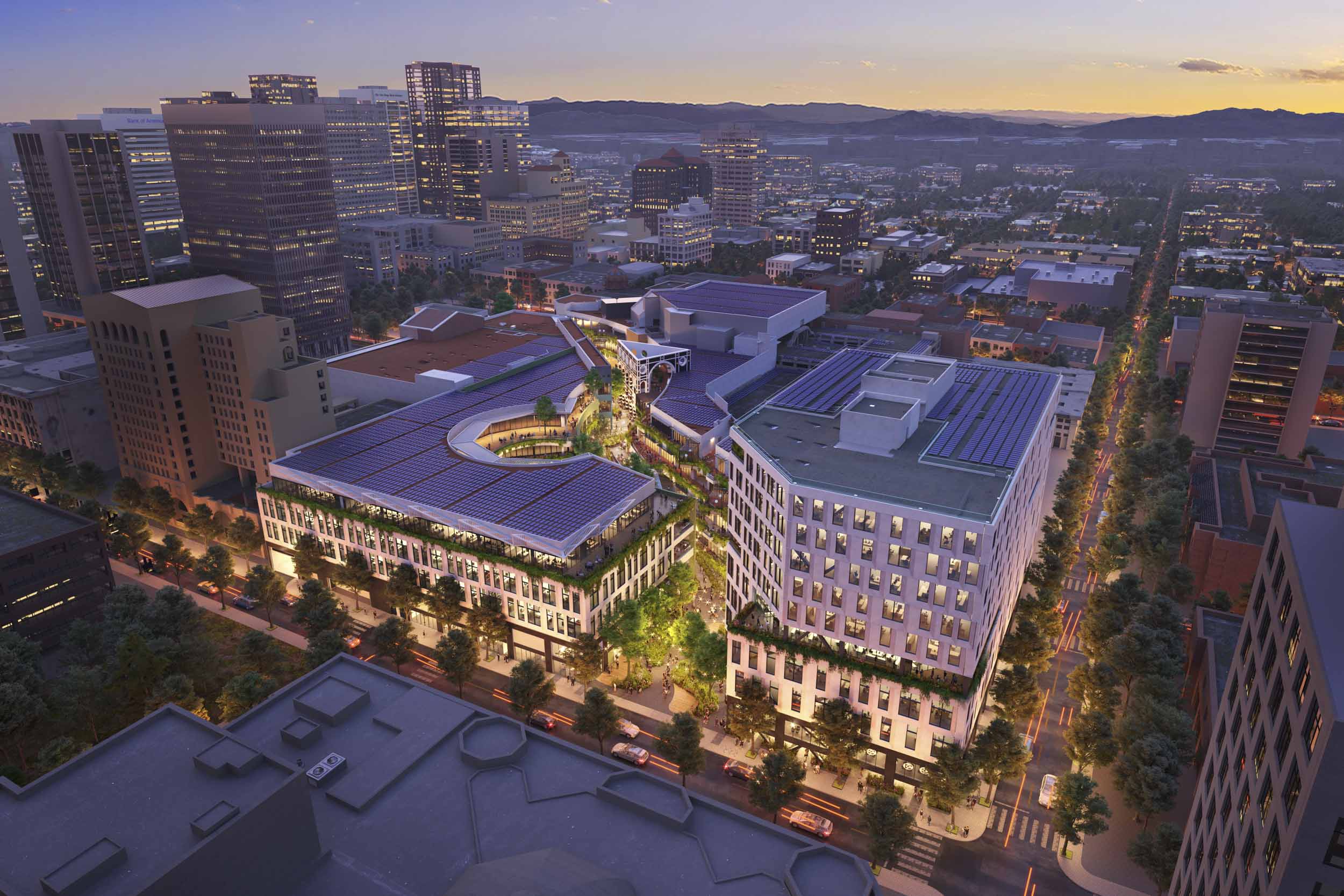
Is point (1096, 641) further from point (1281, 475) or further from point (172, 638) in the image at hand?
point (172, 638)

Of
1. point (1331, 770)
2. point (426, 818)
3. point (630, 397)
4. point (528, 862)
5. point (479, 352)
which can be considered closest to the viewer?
point (1331, 770)

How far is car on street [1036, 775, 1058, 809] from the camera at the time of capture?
7956 cm

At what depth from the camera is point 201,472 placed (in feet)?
448

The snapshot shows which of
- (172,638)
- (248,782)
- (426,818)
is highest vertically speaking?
(248,782)

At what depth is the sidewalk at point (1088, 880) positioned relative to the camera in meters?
69.9

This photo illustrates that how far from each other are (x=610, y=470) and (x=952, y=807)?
61294 millimetres

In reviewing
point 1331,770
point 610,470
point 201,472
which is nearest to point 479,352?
point 201,472

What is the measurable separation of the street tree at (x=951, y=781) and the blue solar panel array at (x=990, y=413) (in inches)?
1186

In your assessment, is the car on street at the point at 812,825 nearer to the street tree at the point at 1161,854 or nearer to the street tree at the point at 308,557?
the street tree at the point at 1161,854

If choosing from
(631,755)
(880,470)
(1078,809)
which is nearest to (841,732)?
(1078,809)

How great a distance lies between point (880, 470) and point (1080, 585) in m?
59.6

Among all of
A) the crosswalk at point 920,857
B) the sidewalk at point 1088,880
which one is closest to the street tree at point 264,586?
the crosswalk at point 920,857

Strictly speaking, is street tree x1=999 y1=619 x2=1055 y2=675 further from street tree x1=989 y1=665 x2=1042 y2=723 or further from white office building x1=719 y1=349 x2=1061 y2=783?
street tree x1=989 y1=665 x2=1042 y2=723

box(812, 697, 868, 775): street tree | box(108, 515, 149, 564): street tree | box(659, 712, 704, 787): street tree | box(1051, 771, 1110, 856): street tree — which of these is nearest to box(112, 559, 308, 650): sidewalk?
box(108, 515, 149, 564): street tree
